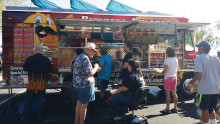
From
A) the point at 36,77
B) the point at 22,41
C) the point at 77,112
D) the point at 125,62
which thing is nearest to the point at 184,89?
the point at 125,62

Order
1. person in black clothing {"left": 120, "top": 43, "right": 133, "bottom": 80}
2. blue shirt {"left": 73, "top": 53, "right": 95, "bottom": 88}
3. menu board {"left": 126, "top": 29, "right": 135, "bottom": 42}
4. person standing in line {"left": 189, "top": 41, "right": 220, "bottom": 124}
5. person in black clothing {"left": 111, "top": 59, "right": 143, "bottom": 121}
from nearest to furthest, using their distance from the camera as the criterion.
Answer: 1. person standing in line {"left": 189, "top": 41, "right": 220, "bottom": 124}
2. blue shirt {"left": 73, "top": 53, "right": 95, "bottom": 88}
3. person in black clothing {"left": 111, "top": 59, "right": 143, "bottom": 121}
4. person in black clothing {"left": 120, "top": 43, "right": 133, "bottom": 80}
5. menu board {"left": 126, "top": 29, "right": 135, "bottom": 42}

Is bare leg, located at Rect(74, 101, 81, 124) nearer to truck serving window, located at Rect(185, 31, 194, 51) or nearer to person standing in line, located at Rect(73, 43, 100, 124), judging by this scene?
person standing in line, located at Rect(73, 43, 100, 124)

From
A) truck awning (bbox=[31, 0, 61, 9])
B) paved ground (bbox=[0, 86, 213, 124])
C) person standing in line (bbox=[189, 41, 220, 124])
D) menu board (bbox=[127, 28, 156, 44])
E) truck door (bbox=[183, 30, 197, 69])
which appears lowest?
paved ground (bbox=[0, 86, 213, 124])

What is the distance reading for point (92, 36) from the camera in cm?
844

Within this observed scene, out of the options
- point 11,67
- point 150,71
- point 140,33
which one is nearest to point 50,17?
point 11,67

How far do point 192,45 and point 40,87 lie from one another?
5.94 metres

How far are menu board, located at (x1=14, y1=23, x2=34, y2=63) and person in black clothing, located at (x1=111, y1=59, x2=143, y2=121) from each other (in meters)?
3.59

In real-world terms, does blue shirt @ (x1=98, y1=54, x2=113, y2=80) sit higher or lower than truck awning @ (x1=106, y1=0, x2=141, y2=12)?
lower

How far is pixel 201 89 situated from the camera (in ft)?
12.8

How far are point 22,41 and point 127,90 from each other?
4019mm

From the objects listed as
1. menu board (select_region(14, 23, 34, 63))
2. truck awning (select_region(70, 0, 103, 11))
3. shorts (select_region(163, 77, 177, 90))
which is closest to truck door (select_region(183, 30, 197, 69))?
shorts (select_region(163, 77, 177, 90))

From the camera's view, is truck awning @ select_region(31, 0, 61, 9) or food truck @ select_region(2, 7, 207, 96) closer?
food truck @ select_region(2, 7, 207, 96)

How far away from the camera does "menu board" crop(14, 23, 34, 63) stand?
6574mm

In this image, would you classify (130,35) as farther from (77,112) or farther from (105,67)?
(77,112)
